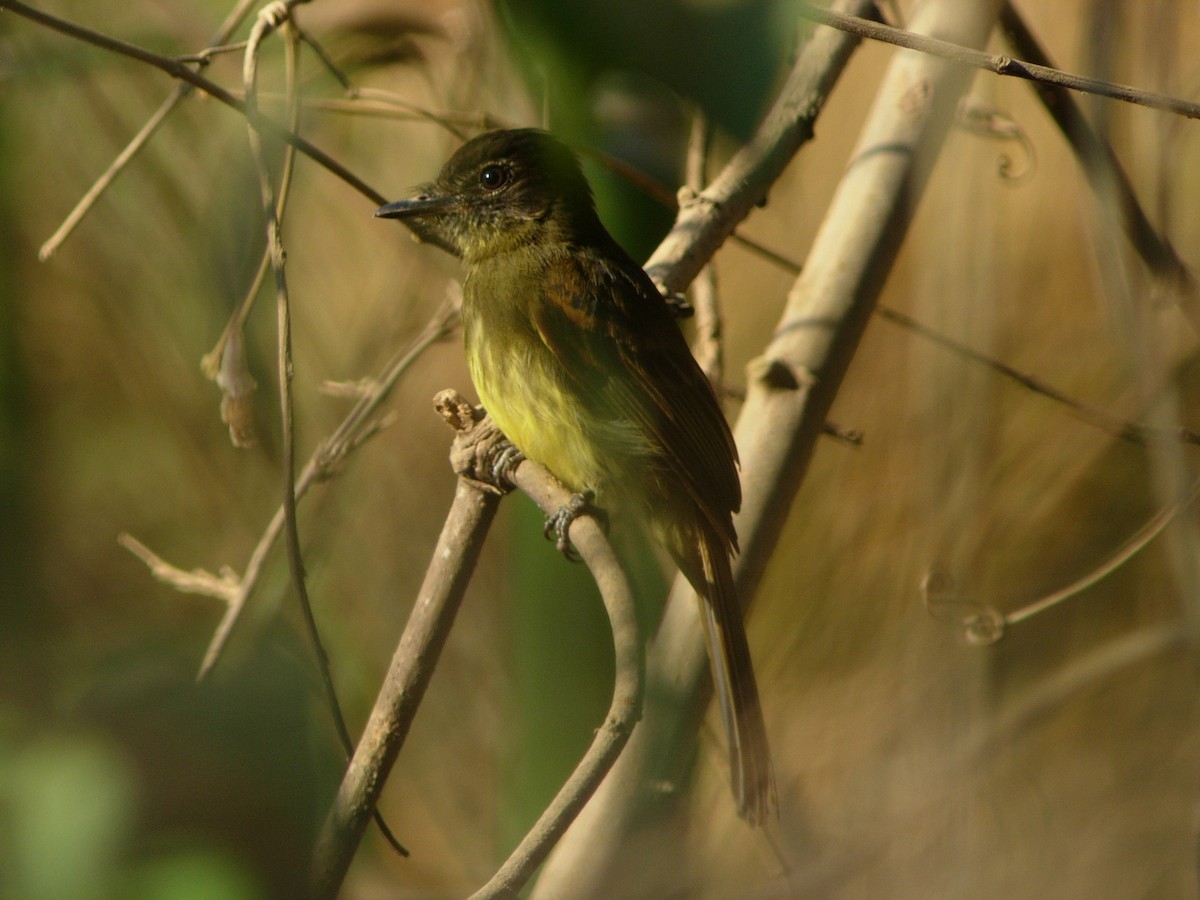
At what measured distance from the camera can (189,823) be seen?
808 mm

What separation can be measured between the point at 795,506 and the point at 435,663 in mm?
2695

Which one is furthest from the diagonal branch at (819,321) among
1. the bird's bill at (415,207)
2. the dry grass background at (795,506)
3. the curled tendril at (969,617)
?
the bird's bill at (415,207)

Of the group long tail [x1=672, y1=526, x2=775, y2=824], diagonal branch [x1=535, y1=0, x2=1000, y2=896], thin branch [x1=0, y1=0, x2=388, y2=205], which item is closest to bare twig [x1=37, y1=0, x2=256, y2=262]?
thin branch [x1=0, y1=0, x2=388, y2=205]

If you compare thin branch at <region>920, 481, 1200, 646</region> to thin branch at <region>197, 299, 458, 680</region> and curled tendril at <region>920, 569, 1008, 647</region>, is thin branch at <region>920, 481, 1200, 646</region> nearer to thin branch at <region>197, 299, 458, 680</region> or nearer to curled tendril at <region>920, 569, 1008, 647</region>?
curled tendril at <region>920, 569, 1008, 647</region>

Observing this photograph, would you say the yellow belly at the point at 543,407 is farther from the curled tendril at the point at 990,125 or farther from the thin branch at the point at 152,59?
the curled tendril at the point at 990,125

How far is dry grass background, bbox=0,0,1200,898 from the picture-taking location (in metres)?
2.67

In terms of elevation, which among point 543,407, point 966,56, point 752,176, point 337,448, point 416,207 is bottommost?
point 337,448

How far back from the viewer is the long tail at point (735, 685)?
1.97 meters

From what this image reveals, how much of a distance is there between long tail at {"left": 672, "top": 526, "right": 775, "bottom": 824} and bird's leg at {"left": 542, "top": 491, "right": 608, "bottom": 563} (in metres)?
0.21

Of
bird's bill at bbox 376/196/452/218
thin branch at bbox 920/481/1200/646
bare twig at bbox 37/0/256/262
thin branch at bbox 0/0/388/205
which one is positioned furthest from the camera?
bird's bill at bbox 376/196/452/218

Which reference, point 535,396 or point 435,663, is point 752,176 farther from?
point 435,663

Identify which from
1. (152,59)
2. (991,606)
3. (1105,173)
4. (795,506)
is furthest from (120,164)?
(795,506)

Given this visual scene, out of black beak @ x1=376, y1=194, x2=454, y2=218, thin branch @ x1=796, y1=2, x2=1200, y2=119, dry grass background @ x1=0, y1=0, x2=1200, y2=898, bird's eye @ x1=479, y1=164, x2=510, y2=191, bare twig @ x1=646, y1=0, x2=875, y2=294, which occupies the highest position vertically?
thin branch @ x1=796, y1=2, x2=1200, y2=119

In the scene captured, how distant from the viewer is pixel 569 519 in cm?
197
